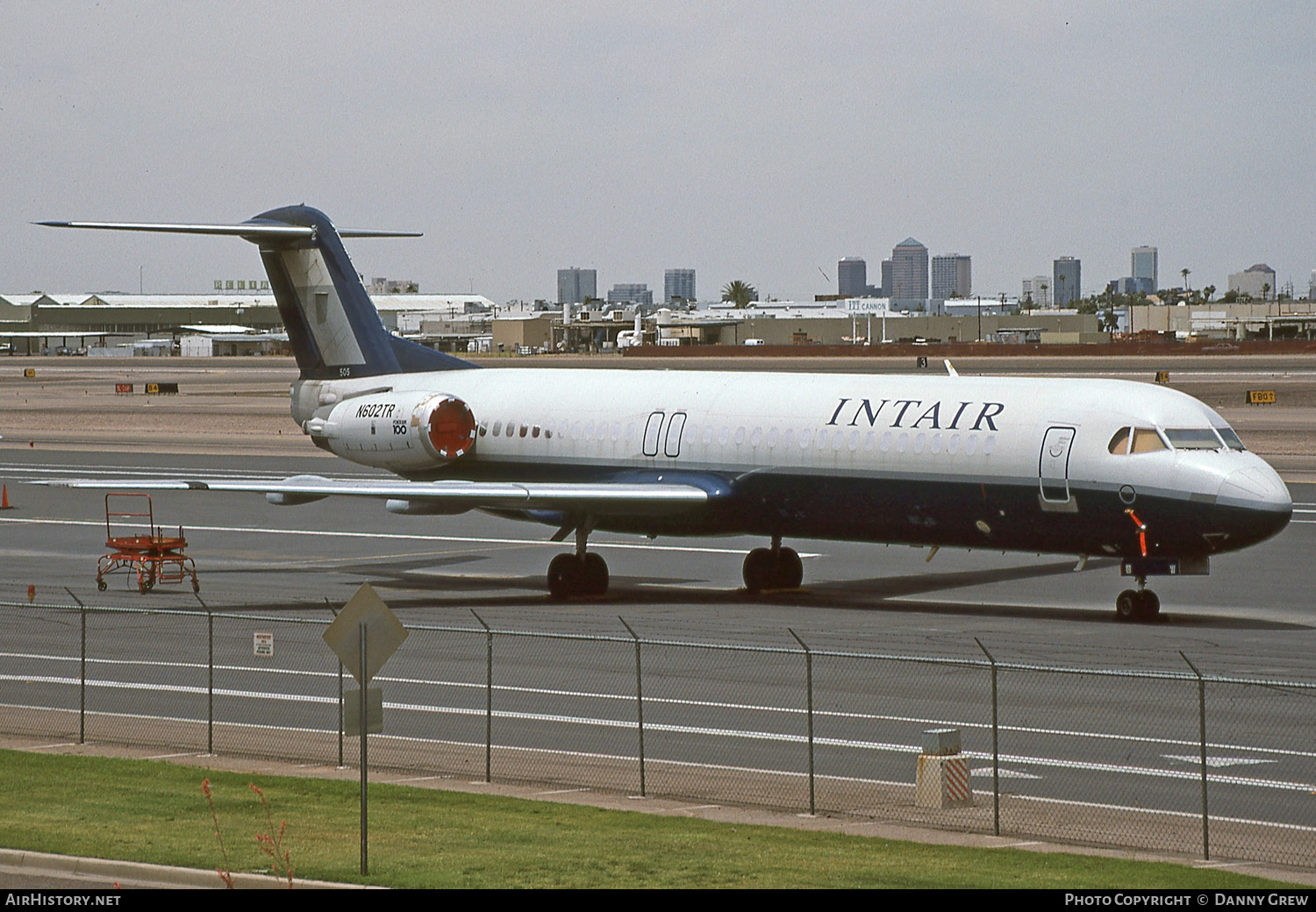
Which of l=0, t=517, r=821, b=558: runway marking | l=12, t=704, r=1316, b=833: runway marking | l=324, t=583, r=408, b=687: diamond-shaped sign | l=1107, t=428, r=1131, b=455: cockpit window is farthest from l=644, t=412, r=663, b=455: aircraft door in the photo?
l=324, t=583, r=408, b=687: diamond-shaped sign

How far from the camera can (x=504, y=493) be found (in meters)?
35.9

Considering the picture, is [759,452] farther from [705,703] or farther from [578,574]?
[705,703]

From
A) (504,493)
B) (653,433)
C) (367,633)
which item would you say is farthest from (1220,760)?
(653,433)

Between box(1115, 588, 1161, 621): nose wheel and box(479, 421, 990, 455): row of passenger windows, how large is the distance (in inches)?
136

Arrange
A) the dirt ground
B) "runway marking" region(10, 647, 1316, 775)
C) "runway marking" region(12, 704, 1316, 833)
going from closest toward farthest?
"runway marking" region(12, 704, 1316, 833), "runway marking" region(10, 647, 1316, 775), the dirt ground

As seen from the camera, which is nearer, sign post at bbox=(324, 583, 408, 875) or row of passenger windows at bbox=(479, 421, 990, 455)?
sign post at bbox=(324, 583, 408, 875)

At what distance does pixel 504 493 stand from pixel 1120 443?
37.8 ft

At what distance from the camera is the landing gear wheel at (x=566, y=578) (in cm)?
3662

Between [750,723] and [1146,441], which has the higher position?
[1146,441]

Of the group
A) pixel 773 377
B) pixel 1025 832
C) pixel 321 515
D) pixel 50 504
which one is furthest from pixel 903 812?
pixel 50 504

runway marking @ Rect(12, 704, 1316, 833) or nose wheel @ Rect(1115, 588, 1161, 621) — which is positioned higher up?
nose wheel @ Rect(1115, 588, 1161, 621)

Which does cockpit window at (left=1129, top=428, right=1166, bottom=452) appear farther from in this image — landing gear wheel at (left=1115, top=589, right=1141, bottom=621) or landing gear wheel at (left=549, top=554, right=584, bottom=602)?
Result: landing gear wheel at (left=549, top=554, right=584, bottom=602)

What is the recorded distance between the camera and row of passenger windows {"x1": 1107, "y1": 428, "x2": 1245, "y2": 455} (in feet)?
103

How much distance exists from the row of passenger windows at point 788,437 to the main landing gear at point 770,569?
2646 millimetres
